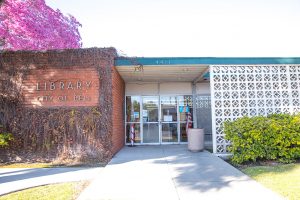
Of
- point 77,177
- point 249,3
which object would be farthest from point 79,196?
point 249,3

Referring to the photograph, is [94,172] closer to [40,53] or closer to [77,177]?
[77,177]

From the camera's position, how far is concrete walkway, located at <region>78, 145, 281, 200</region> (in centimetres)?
424

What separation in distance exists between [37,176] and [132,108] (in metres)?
6.59

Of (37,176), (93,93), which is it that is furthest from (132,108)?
(37,176)

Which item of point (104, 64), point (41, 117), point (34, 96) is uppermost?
point (104, 64)

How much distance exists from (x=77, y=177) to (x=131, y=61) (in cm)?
440

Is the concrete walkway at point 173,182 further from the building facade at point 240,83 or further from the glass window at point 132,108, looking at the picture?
the glass window at point 132,108

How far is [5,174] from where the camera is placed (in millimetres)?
6133

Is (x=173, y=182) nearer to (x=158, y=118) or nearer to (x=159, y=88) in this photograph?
(x=158, y=118)

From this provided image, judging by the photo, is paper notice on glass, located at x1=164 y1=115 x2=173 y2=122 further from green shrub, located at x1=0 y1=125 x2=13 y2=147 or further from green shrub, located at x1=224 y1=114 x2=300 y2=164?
green shrub, located at x1=0 y1=125 x2=13 y2=147

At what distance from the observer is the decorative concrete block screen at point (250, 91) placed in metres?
8.49

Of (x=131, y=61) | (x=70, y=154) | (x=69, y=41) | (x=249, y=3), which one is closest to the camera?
(x=70, y=154)

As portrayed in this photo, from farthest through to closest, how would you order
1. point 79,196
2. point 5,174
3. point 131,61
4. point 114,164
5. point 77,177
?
point 131,61 < point 114,164 < point 5,174 < point 77,177 < point 79,196

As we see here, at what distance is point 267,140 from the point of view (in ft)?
23.5
